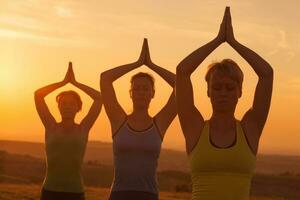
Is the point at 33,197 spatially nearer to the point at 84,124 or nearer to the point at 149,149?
the point at 84,124

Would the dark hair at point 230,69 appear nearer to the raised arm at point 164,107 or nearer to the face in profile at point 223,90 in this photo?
the face in profile at point 223,90

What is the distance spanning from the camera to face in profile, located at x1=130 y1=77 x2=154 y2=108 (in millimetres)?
7426

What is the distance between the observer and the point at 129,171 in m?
7.23

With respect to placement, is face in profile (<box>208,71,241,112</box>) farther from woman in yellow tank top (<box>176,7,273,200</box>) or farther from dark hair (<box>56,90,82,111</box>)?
dark hair (<box>56,90,82,111</box>)

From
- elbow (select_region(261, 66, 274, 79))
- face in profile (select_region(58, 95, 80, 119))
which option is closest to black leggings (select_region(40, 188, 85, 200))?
face in profile (select_region(58, 95, 80, 119))

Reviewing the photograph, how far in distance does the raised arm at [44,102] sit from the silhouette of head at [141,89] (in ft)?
6.48

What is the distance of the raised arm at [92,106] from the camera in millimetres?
9234

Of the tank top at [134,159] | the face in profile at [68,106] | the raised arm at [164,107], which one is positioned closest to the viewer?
the tank top at [134,159]

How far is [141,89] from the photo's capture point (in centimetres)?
743

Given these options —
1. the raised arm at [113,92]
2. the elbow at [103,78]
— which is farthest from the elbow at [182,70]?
the elbow at [103,78]

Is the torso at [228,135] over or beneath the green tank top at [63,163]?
over

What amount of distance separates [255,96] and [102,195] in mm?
25433

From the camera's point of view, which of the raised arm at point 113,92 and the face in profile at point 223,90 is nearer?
the face in profile at point 223,90

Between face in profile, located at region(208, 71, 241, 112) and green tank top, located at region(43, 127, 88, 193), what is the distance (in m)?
4.01
